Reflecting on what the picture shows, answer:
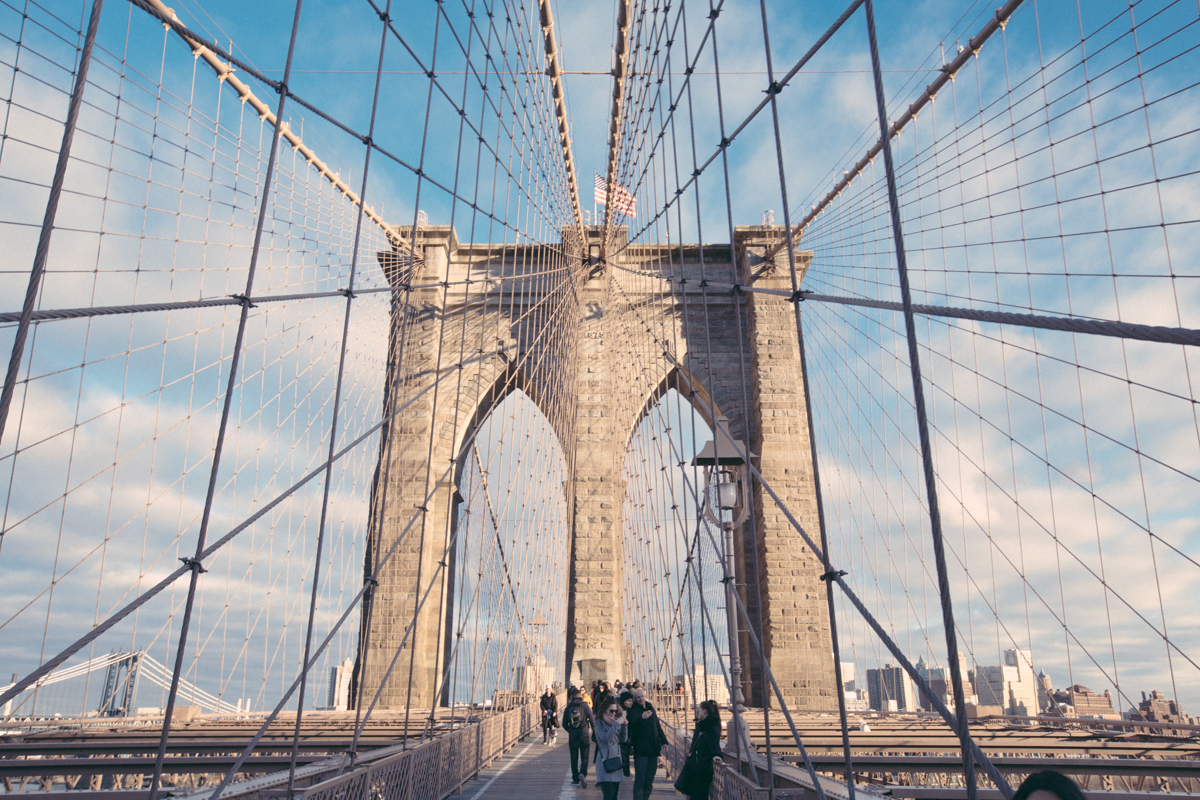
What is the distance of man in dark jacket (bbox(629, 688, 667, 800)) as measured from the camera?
556 cm

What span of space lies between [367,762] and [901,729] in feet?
19.2

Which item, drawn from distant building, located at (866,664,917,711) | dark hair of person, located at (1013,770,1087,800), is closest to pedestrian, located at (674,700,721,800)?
dark hair of person, located at (1013,770,1087,800)

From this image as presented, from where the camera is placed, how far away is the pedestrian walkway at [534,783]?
636 centimetres

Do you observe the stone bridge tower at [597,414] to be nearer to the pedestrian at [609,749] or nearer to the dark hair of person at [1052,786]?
the pedestrian at [609,749]

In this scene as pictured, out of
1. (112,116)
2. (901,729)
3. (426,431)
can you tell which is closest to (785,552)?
(901,729)

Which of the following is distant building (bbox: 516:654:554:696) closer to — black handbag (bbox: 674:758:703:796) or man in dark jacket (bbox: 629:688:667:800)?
man in dark jacket (bbox: 629:688:667:800)

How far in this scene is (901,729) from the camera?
823cm

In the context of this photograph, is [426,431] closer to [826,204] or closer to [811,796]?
[826,204]

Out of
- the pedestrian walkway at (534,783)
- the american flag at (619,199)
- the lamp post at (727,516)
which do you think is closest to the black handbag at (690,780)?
the lamp post at (727,516)

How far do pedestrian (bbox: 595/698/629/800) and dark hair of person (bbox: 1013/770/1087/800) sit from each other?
4359 millimetres

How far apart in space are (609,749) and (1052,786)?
14.7 feet

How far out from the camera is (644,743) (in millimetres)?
5621

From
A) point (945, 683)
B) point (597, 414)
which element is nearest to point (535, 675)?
point (597, 414)

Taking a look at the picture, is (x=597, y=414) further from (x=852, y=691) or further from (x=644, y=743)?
(x=852, y=691)
